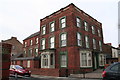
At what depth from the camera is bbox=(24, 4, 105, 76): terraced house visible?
2019 centimetres

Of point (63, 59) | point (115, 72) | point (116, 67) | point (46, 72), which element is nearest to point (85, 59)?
point (63, 59)

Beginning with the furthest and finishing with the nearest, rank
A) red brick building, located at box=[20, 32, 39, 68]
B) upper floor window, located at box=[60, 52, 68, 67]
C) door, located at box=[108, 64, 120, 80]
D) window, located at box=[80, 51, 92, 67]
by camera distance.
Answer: red brick building, located at box=[20, 32, 39, 68]
upper floor window, located at box=[60, 52, 68, 67]
window, located at box=[80, 51, 92, 67]
door, located at box=[108, 64, 120, 80]

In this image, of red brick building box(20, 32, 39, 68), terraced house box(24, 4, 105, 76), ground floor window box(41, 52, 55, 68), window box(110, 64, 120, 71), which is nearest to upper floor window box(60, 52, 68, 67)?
terraced house box(24, 4, 105, 76)

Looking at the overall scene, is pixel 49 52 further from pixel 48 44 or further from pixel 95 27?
pixel 95 27

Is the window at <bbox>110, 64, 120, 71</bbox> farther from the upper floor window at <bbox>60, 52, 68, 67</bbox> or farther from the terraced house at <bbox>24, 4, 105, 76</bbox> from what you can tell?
the upper floor window at <bbox>60, 52, 68, 67</bbox>

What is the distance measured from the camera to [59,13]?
2377cm

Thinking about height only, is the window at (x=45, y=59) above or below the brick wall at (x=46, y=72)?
above

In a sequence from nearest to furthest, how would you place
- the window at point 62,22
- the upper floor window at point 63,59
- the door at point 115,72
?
the door at point 115,72 < the upper floor window at point 63,59 < the window at point 62,22

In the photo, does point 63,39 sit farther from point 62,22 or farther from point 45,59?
point 45,59

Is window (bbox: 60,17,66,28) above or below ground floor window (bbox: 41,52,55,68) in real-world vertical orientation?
above

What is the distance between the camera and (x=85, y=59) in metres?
21.4

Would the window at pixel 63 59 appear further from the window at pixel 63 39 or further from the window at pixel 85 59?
the window at pixel 85 59

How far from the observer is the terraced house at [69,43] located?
20188mm

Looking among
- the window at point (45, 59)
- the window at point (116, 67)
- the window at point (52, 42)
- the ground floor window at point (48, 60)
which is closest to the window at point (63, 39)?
the window at point (52, 42)
